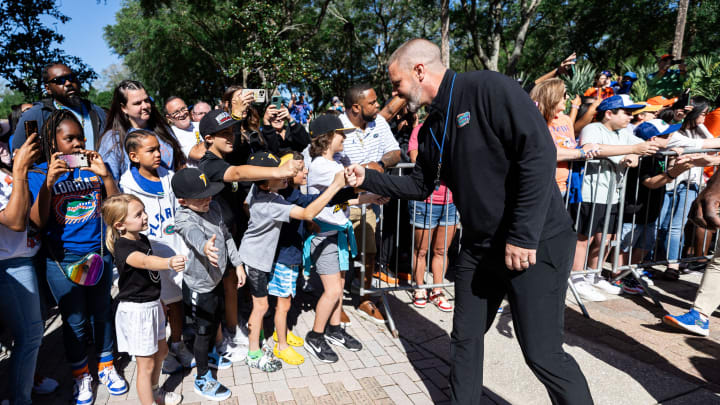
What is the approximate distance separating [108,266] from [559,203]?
3.17m

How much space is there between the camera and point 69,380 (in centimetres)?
325

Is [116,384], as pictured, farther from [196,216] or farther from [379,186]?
[379,186]

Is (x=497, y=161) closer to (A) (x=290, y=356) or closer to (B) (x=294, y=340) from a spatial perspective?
(A) (x=290, y=356)

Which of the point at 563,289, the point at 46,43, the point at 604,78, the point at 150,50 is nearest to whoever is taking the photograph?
the point at 563,289

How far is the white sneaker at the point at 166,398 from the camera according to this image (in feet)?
9.44

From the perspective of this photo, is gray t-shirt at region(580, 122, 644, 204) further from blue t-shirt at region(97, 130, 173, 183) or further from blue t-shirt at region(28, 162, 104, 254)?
blue t-shirt at region(28, 162, 104, 254)

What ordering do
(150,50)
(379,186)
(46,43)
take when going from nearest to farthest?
(379,186) → (46,43) → (150,50)

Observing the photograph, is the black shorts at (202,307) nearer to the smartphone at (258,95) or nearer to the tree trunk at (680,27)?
the smartphone at (258,95)

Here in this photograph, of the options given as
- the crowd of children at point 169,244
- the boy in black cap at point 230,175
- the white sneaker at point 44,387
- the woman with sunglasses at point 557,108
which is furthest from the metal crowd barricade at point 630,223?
the white sneaker at point 44,387

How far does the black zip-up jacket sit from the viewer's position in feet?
6.63

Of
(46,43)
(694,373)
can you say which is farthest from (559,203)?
(46,43)

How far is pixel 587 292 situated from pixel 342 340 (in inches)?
114

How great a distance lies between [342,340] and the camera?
3.74 metres

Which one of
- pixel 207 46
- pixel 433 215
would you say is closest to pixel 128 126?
pixel 433 215
